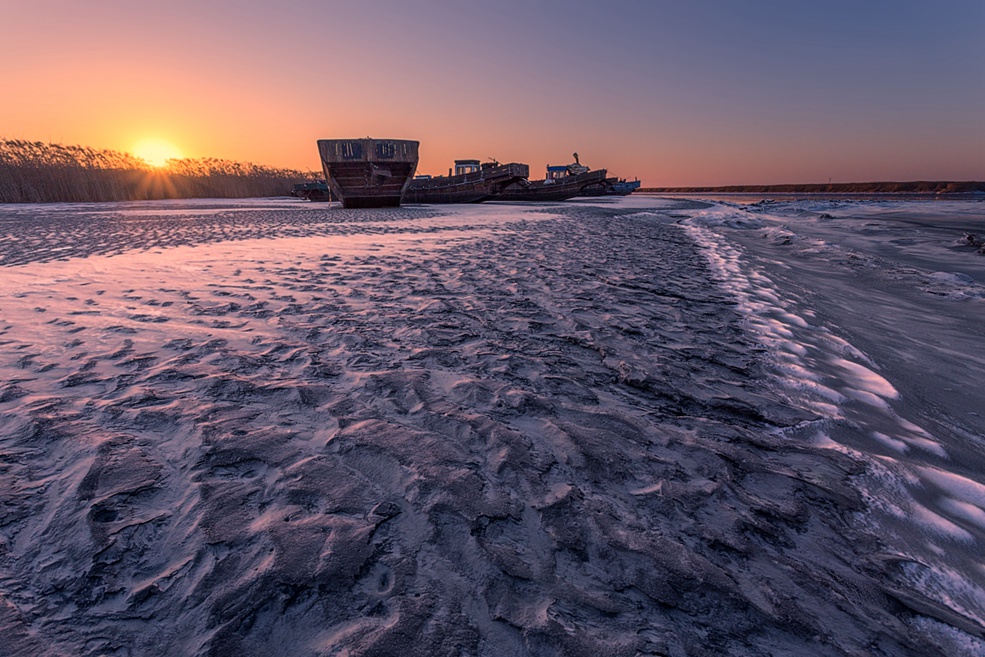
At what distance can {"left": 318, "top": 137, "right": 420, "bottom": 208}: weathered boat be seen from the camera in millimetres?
21328

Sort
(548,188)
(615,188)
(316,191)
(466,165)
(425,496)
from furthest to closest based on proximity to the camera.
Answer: (615,188) → (466,165) → (316,191) → (548,188) → (425,496)

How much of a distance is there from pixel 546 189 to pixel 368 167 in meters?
17.1

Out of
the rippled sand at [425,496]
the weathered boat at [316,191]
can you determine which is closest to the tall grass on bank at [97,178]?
the weathered boat at [316,191]

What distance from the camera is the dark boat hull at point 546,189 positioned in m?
34.2

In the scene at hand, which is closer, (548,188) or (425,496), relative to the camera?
(425,496)

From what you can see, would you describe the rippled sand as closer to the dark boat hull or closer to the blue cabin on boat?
the dark boat hull

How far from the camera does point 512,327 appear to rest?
3.70m

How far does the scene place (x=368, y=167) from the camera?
22.1 meters

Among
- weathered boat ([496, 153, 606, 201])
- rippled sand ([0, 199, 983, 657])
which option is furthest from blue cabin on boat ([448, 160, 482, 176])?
rippled sand ([0, 199, 983, 657])

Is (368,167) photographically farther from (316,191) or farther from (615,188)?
(615,188)

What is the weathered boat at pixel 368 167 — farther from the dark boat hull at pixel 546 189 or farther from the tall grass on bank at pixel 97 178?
the tall grass on bank at pixel 97 178

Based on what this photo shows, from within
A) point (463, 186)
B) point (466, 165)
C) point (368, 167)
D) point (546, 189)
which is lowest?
point (546, 189)

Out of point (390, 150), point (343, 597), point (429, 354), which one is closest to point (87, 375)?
point (429, 354)

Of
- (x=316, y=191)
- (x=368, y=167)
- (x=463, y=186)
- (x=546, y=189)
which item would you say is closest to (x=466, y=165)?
(x=546, y=189)
